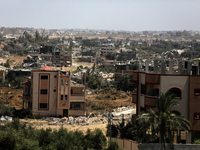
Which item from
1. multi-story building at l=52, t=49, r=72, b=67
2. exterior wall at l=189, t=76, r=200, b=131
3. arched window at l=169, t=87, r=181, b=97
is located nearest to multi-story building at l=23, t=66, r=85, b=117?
arched window at l=169, t=87, r=181, b=97

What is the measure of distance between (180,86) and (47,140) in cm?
825

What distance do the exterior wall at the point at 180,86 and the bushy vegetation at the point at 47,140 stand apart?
4.74 metres

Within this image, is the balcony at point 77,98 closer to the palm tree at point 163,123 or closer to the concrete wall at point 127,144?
the concrete wall at point 127,144

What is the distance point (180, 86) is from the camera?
24.2 meters

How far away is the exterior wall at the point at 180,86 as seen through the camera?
78.7ft

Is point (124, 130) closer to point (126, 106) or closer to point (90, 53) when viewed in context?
point (126, 106)

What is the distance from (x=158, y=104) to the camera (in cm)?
2144

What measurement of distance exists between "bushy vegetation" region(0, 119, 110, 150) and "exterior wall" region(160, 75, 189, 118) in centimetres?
474

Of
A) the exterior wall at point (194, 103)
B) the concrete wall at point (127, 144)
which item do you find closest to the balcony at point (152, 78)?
the exterior wall at point (194, 103)

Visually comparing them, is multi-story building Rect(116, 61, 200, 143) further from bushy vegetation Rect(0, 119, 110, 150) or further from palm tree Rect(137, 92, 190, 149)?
bushy vegetation Rect(0, 119, 110, 150)

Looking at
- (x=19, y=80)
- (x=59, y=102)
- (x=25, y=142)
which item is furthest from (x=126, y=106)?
(x=25, y=142)

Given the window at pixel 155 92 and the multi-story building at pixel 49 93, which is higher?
the window at pixel 155 92

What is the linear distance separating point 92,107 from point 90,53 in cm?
8212

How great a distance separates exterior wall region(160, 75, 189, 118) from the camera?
24.0 meters
